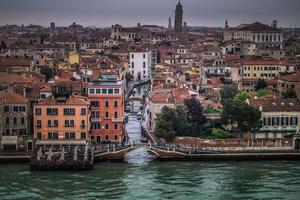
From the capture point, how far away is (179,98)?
81.9 feet

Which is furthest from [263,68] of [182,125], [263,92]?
[182,125]

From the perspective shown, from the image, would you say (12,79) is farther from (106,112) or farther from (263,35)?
(263,35)

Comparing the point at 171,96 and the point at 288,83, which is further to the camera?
the point at 288,83

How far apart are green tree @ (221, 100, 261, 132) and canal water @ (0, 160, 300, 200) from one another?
190cm

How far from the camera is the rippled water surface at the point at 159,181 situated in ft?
53.1

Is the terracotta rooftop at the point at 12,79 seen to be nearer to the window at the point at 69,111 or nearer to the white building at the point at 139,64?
the window at the point at 69,111

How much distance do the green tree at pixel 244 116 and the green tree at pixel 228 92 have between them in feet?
21.1

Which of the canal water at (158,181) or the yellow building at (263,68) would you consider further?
the yellow building at (263,68)

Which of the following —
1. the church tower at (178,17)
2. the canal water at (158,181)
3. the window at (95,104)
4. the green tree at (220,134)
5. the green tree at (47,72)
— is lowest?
the canal water at (158,181)

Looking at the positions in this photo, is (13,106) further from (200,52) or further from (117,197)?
(200,52)

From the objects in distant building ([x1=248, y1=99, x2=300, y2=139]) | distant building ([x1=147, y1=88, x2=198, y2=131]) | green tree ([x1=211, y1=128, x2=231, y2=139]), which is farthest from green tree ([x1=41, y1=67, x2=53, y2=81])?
distant building ([x1=248, y1=99, x2=300, y2=139])

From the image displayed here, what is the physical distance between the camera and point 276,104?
22953mm

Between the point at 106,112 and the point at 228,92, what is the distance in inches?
344

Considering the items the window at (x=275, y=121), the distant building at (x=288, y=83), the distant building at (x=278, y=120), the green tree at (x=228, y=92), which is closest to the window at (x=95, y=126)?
the distant building at (x=278, y=120)
